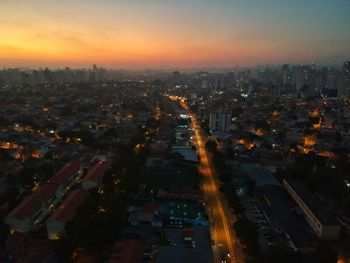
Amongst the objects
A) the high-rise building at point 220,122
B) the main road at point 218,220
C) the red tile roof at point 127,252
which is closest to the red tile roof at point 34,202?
the red tile roof at point 127,252

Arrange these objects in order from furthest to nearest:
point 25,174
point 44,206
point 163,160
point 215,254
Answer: point 163,160, point 25,174, point 44,206, point 215,254

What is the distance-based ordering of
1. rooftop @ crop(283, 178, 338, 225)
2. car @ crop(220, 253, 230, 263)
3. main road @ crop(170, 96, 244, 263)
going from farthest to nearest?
rooftop @ crop(283, 178, 338, 225)
main road @ crop(170, 96, 244, 263)
car @ crop(220, 253, 230, 263)

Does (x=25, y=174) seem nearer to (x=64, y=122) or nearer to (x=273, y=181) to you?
(x=273, y=181)

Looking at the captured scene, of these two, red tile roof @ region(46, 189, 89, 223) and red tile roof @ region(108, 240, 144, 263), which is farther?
red tile roof @ region(46, 189, 89, 223)

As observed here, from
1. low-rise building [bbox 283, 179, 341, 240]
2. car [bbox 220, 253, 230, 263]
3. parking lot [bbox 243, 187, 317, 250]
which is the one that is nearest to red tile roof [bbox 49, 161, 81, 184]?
car [bbox 220, 253, 230, 263]

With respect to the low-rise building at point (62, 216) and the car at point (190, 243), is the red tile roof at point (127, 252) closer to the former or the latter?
the car at point (190, 243)

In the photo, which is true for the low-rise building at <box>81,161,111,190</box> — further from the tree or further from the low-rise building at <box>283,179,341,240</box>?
the low-rise building at <box>283,179,341,240</box>

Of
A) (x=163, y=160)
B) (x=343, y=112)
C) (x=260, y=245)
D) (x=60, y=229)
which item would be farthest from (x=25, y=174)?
(x=343, y=112)
